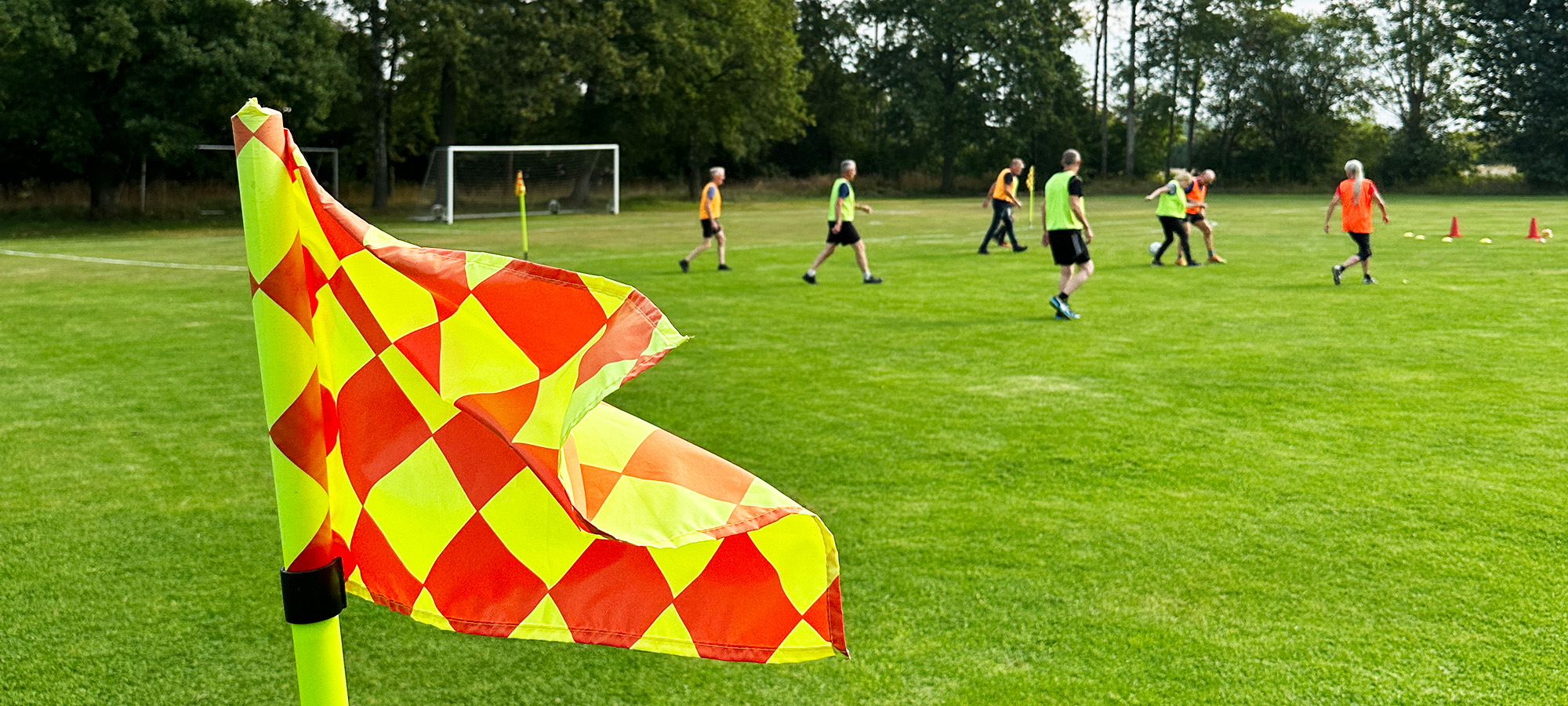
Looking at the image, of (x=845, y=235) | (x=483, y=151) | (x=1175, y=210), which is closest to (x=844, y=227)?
(x=845, y=235)

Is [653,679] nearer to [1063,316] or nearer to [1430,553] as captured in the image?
[1430,553]

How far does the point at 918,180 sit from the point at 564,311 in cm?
7005

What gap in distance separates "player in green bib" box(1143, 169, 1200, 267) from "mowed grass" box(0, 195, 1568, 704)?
552 cm

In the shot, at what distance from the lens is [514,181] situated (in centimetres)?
4175

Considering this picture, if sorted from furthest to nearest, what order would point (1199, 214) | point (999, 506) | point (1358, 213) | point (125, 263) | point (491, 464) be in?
point (125, 263), point (1199, 214), point (1358, 213), point (999, 506), point (491, 464)

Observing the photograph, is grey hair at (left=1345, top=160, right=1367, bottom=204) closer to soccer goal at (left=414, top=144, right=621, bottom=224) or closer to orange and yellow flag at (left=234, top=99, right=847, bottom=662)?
orange and yellow flag at (left=234, top=99, right=847, bottom=662)

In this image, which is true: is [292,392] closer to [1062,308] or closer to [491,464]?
[491,464]

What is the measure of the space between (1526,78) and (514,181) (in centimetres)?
4482

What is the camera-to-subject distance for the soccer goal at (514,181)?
131 feet

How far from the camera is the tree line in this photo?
36875 mm

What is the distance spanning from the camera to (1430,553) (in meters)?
5.46

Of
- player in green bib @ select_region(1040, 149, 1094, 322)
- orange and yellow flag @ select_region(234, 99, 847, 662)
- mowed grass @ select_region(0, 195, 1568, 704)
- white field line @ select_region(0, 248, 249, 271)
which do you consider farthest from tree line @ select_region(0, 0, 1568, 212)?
orange and yellow flag @ select_region(234, 99, 847, 662)

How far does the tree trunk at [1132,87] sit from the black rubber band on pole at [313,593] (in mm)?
71035

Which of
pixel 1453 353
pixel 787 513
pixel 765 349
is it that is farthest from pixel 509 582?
pixel 1453 353
